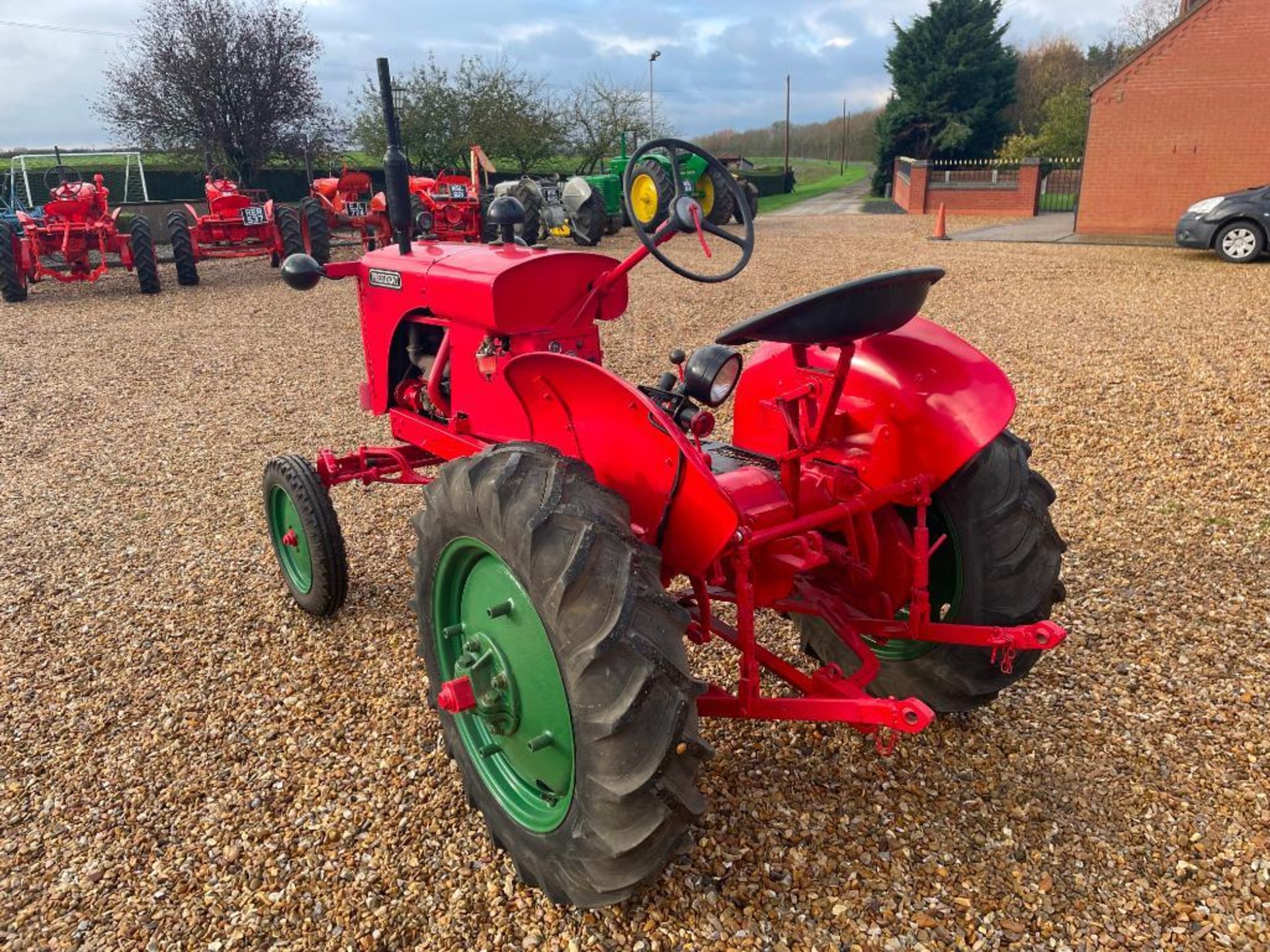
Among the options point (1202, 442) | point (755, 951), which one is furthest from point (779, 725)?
point (1202, 442)

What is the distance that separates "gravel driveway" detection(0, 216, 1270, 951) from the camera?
1987mm

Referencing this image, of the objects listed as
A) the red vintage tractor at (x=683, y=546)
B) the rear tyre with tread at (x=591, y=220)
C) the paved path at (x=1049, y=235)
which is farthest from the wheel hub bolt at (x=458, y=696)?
the paved path at (x=1049, y=235)

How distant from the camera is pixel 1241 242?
37.7ft

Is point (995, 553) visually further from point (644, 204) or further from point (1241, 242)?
point (1241, 242)

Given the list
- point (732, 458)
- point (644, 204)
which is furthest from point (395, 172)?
point (732, 458)

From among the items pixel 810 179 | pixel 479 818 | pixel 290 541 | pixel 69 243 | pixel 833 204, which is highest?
pixel 810 179

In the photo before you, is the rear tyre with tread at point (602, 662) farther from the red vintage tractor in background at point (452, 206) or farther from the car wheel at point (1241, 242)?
the red vintage tractor in background at point (452, 206)

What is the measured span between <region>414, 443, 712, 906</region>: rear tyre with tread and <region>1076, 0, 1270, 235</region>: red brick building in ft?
58.7

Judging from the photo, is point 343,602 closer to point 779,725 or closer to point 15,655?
point 15,655

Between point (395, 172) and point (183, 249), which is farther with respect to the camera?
point (183, 249)

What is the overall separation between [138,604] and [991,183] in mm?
23070

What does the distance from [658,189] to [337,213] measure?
9.72 metres

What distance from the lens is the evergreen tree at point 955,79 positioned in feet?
93.3

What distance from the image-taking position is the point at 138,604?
11.7ft
